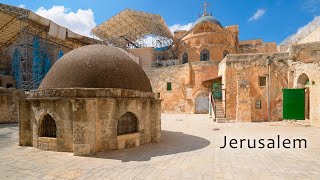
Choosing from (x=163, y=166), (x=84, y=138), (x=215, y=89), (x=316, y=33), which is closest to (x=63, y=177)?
(x=84, y=138)

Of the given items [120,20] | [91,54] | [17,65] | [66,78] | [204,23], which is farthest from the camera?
[120,20]

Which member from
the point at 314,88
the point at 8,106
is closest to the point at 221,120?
the point at 314,88

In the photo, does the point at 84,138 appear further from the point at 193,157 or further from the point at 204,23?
the point at 204,23

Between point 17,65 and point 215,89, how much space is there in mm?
23136

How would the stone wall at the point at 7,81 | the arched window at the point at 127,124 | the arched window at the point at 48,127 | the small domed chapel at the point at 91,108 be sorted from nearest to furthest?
the small domed chapel at the point at 91,108, the arched window at the point at 48,127, the arched window at the point at 127,124, the stone wall at the point at 7,81

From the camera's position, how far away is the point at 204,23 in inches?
1184

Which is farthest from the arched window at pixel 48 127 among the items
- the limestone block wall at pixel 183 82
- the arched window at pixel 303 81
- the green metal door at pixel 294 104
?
the limestone block wall at pixel 183 82

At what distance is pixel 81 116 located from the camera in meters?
6.88

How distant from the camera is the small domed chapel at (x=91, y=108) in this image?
7.00m

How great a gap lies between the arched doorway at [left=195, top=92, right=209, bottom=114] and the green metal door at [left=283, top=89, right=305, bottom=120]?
1044 cm

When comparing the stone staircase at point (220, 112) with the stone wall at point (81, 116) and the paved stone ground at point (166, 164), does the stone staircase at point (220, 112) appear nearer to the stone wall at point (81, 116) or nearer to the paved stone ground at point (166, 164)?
the paved stone ground at point (166, 164)

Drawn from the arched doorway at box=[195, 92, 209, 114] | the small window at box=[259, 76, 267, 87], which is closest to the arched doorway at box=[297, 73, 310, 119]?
the small window at box=[259, 76, 267, 87]

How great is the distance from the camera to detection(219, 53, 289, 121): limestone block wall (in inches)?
664

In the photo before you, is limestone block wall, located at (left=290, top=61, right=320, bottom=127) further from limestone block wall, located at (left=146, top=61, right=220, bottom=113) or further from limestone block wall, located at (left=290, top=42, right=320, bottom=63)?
limestone block wall, located at (left=146, top=61, right=220, bottom=113)
